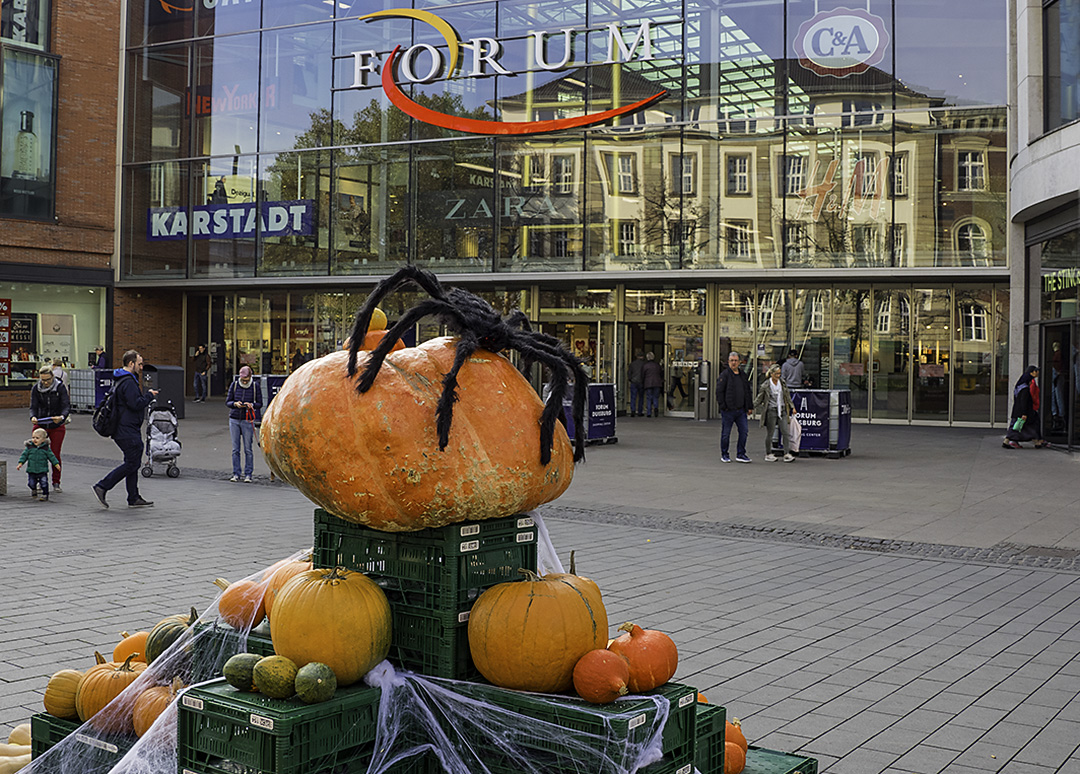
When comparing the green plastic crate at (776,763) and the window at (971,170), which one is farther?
the window at (971,170)

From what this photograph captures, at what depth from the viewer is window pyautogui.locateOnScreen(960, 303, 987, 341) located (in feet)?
85.7

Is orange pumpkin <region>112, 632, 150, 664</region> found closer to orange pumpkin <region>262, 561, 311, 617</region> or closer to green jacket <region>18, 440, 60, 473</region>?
orange pumpkin <region>262, 561, 311, 617</region>

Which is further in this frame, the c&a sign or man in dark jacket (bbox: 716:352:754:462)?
the c&a sign

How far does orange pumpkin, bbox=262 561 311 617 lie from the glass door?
2534cm

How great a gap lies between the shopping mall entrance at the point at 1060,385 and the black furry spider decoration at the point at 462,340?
59.3 feet

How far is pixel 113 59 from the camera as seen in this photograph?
3400cm

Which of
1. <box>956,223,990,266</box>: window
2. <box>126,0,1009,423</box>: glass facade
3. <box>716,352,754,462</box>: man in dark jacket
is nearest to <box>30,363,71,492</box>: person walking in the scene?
<box>716,352,754,462</box>: man in dark jacket

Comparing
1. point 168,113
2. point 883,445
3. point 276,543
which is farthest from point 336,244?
point 276,543

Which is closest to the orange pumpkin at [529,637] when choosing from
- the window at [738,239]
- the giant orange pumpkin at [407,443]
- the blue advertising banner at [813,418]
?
the giant orange pumpkin at [407,443]

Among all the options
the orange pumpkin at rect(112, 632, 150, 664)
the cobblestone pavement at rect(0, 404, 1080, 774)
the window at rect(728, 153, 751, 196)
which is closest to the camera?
the orange pumpkin at rect(112, 632, 150, 664)

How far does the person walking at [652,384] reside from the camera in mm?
28344

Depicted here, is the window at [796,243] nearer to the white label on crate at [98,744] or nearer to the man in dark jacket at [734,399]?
the man in dark jacket at [734,399]

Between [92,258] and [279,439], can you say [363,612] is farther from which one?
[92,258]

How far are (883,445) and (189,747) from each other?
65.1 ft
